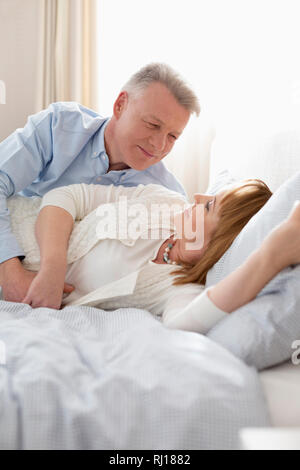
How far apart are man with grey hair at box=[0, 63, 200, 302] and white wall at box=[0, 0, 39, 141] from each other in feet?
3.59

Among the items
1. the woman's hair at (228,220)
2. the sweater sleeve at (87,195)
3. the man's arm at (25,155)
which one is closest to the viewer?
the woman's hair at (228,220)

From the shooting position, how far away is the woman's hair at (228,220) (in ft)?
3.81

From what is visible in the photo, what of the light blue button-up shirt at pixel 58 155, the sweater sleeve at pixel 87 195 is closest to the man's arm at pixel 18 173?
the light blue button-up shirt at pixel 58 155

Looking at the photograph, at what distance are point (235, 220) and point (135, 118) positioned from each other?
1.86 feet

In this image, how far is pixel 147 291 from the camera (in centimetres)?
120

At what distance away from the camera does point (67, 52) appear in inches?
104

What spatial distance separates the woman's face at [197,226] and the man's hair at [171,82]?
0.42 m

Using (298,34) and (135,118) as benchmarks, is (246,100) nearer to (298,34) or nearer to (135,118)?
(298,34)

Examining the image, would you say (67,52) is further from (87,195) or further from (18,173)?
(87,195)

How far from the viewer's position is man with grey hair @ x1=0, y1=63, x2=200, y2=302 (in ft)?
4.89

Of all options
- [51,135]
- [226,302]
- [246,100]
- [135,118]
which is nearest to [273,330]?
[226,302]

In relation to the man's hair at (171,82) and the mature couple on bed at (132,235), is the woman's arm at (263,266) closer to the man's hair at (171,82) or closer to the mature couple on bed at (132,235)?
the mature couple on bed at (132,235)

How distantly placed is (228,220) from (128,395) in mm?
607

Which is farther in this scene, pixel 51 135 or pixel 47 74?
pixel 47 74
